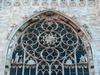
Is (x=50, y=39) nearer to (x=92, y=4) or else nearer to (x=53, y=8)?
(x=53, y=8)

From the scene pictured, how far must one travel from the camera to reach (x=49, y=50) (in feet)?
46.7

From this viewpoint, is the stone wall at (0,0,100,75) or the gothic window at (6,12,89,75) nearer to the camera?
the gothic window at (6,12,89,75)

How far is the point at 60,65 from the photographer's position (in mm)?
13711

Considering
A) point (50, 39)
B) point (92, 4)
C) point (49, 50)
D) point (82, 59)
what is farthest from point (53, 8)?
point (82, 59)

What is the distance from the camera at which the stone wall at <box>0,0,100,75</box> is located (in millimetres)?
14312

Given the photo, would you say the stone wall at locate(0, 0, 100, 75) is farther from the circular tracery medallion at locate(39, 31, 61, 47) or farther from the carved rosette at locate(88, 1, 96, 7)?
the circular tracery medallion at locate(39, 31, 61, 47)

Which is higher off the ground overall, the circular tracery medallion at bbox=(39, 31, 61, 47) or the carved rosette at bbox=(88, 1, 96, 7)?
the carved rosette at bbox=(88, 1, 96, 7)

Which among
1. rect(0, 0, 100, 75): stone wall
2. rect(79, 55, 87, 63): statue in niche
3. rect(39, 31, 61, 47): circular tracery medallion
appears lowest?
rect(79, 55, 87, 63): statue in niche

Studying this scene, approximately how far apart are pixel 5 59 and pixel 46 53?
200 centimetres

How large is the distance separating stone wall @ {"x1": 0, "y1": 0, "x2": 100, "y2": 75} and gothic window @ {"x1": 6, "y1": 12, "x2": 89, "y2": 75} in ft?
1.68

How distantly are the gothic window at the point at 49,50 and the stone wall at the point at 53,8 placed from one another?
20.2 inches

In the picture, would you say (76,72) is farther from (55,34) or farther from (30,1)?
(30,1)

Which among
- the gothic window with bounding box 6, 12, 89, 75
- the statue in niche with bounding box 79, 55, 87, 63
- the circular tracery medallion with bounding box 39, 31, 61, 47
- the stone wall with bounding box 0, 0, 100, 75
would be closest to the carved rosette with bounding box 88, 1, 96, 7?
the stone wall with bounding box 0, 0, 100, 75

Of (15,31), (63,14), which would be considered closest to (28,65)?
(15,31)
